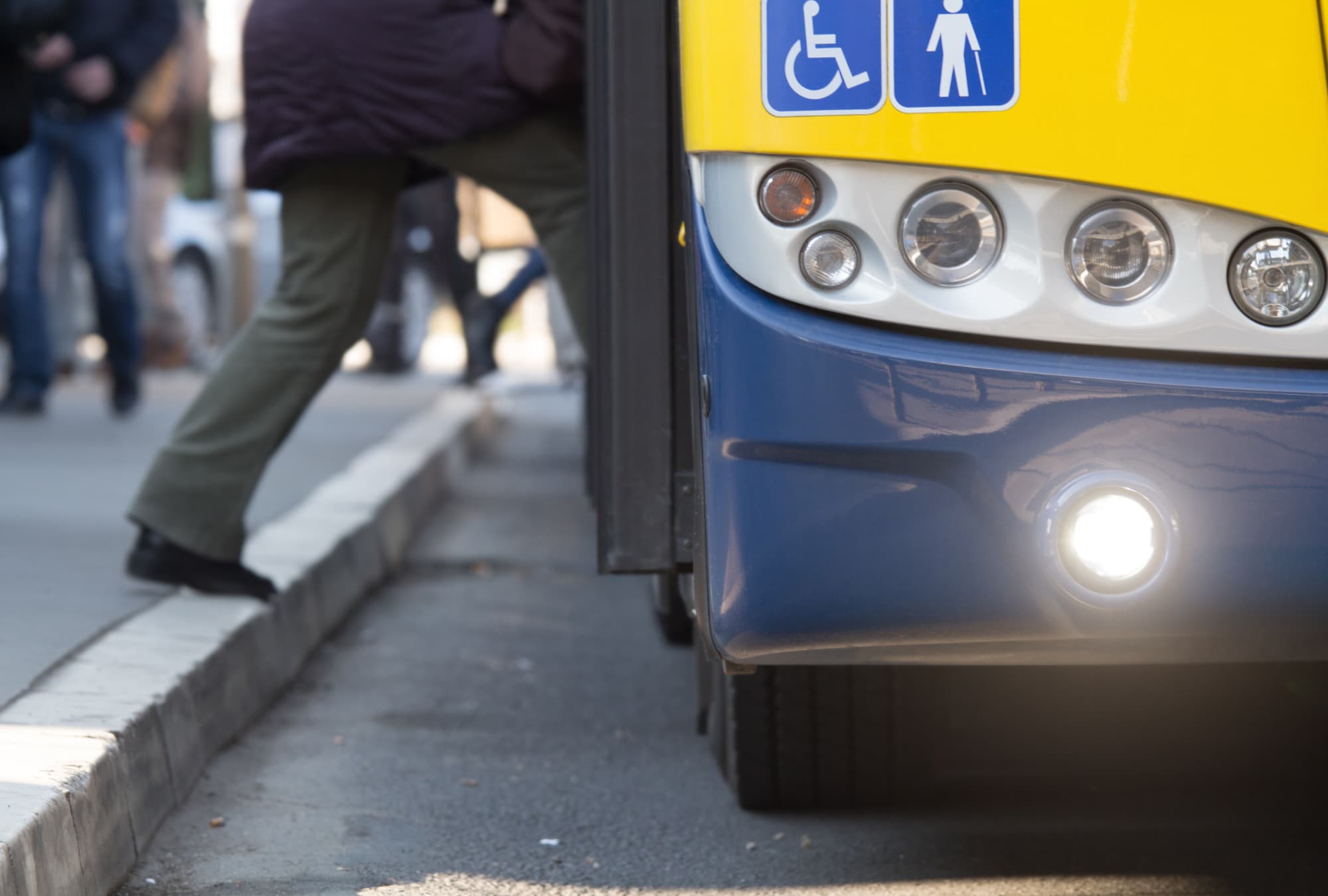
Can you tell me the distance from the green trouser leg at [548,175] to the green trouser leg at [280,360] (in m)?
0.25

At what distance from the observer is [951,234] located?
2.02 meters

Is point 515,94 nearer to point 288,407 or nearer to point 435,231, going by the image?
point 288,407

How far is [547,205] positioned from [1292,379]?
1.60 m

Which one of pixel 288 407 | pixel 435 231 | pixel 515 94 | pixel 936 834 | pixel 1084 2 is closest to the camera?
pixel 1084 2

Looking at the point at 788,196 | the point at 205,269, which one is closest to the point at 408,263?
the point at 205,269

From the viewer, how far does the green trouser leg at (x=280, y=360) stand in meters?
3.42

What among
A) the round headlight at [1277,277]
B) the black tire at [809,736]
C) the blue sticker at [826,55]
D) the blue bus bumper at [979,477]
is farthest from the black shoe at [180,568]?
the round headlight at [1277,277]

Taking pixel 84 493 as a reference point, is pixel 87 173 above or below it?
above

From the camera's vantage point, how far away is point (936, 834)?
2709 mm

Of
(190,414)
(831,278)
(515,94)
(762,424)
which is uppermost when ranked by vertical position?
(515,94)

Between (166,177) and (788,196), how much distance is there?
9324 millimetres

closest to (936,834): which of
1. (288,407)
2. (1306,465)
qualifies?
(1306,465)

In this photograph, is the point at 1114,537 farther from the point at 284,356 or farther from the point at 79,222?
the point at 79,222

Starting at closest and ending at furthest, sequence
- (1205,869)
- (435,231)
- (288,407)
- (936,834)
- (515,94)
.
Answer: (1205,869), (936,834), (515,94), (288,407), (435,231)
